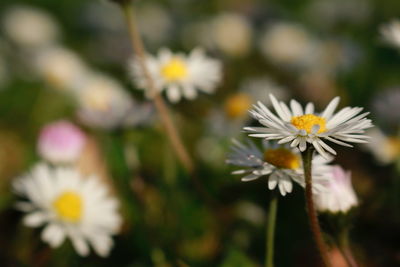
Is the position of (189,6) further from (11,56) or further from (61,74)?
(61,74)

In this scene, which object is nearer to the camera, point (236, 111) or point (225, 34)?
point (236, 111)

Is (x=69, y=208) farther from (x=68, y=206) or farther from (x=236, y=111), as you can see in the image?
(x=236, y=111)

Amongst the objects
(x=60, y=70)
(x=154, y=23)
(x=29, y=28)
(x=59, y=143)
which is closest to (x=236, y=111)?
(x=59, y=143)

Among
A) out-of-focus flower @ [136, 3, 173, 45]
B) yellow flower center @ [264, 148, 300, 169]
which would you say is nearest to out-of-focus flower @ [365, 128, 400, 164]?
yellow flower center @ [264, 148, 300, 169]

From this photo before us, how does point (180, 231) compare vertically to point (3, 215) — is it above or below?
above

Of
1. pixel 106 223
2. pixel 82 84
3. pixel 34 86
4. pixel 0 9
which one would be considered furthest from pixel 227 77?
pixel 0 9

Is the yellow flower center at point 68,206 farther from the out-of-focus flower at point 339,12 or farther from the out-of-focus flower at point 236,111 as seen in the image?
the out-of-focus flower at point 339,12

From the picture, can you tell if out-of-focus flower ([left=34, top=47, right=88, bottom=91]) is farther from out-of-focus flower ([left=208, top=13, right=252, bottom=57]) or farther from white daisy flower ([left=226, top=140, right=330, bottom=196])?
white daisy flower ([left=226, top=140, right=330, bottom=196])
